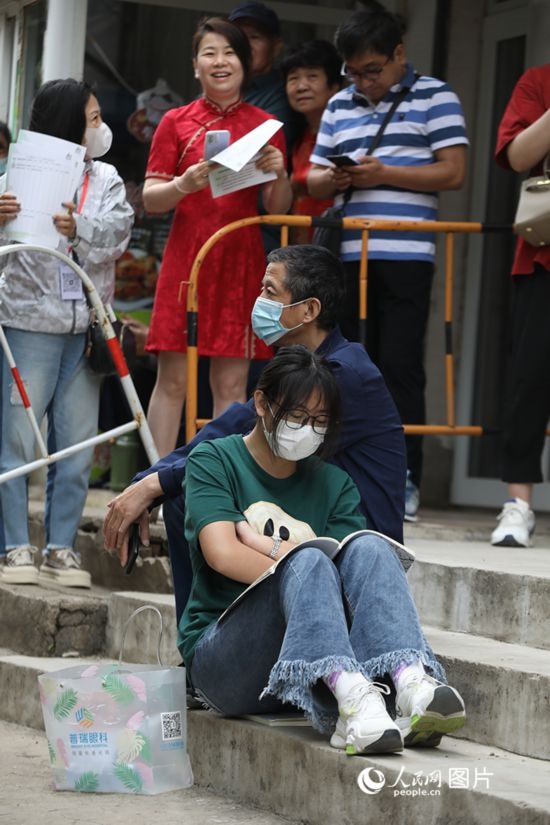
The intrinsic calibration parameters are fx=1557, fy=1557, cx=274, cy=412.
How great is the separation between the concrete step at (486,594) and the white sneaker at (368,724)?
999 millimetres

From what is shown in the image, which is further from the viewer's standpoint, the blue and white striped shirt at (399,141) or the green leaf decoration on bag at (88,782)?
the blue and white striped shirt at (399,141)

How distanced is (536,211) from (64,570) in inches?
85.5

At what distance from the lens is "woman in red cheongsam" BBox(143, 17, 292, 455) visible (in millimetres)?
6152

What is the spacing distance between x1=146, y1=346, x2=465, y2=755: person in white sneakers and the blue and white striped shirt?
2.10 meters

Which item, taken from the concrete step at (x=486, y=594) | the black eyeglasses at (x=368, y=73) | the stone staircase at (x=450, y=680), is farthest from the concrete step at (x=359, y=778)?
the black eyeglasses at (x=368, y=73)

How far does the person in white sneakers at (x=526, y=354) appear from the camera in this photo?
565 cm

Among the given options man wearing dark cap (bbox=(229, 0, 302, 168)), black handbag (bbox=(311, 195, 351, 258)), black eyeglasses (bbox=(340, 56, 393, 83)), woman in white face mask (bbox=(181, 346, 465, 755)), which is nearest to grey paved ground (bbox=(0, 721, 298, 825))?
woman in white face mask (bbox=(181, 346, 465, 755))

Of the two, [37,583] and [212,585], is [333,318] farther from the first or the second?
[37,583]

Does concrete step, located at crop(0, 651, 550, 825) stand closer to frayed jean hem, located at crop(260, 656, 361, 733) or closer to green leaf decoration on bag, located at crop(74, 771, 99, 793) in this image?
frayed jean hem, located at crop(260, 656, 361, 733)

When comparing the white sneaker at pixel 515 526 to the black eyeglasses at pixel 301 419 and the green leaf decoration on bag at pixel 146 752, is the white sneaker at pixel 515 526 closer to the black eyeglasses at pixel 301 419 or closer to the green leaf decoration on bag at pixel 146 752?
the black eyeglasses at pixel 301 419

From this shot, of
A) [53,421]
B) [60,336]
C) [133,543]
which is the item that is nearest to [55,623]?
[53,421]

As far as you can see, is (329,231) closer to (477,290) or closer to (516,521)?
(516,521)

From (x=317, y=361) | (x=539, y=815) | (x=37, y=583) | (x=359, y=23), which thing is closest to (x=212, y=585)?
(x=317, y=361)

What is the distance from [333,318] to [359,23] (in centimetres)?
198
